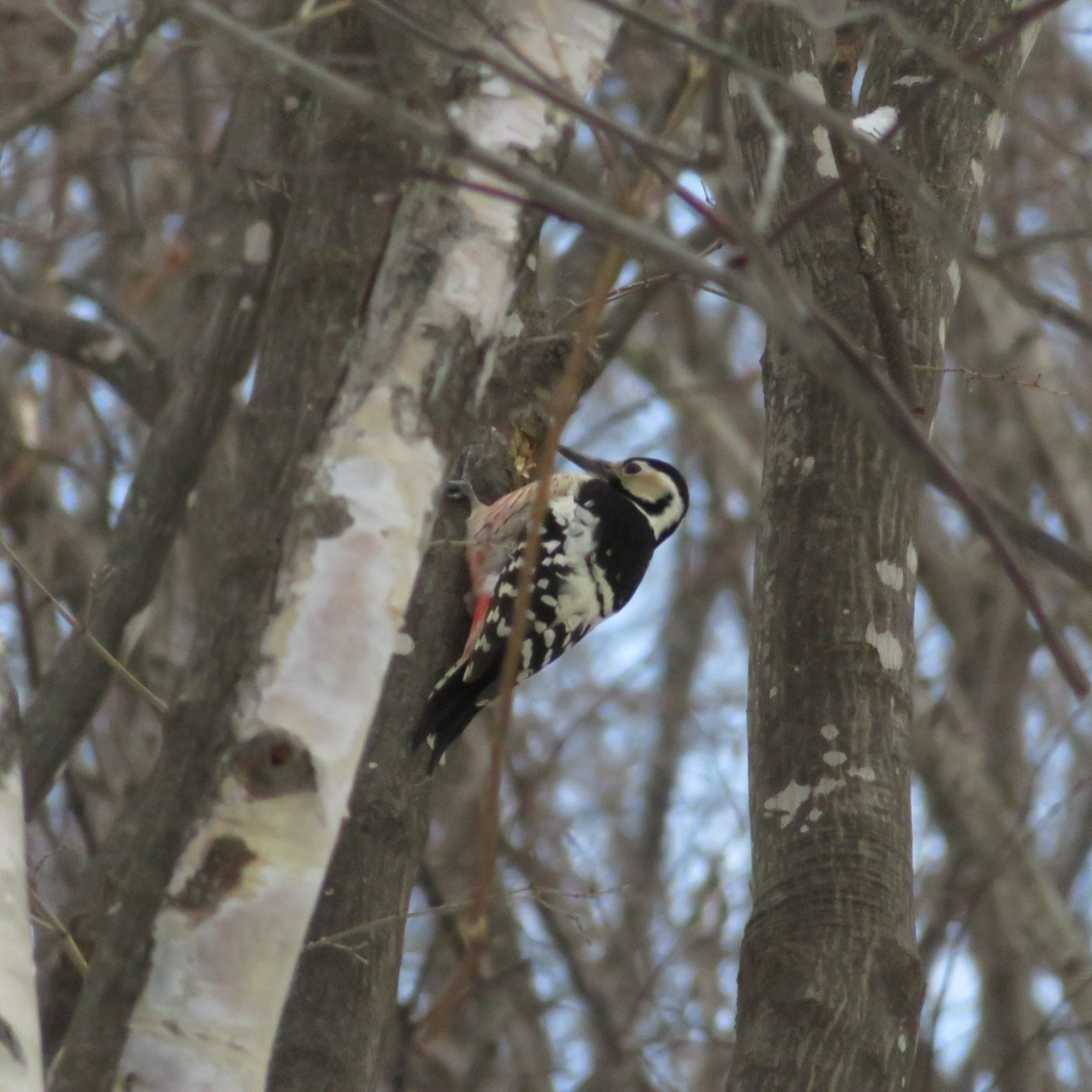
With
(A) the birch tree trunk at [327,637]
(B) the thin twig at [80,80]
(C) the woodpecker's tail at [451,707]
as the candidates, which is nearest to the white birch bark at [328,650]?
(A) the birch tree trunk at [327,637]

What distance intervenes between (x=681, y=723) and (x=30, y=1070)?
8.56m

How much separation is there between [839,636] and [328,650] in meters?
1.58

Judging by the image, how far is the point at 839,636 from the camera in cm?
338

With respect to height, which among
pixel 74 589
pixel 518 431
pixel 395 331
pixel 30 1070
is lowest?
pixel 30 1070

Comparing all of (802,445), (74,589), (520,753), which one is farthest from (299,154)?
(520,753)

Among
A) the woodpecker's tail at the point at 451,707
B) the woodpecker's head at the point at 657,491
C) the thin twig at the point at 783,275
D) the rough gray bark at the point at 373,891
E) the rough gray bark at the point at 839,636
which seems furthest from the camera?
the woodpecker's head at the point at 657,491

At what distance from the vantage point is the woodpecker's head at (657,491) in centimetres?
633

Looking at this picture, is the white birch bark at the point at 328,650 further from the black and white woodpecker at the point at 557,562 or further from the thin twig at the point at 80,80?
the thin twig at the point at 80,80

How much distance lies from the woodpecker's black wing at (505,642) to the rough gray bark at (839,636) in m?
0.65

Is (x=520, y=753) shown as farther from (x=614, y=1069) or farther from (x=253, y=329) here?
(x=253, y=329)

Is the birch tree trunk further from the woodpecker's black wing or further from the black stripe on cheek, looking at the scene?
the black stripe on cheek

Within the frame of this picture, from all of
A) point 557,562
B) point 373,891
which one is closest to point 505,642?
point 557,562

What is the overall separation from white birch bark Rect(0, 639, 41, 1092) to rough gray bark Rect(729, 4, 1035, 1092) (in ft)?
4.43

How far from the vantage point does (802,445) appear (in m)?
3.64
